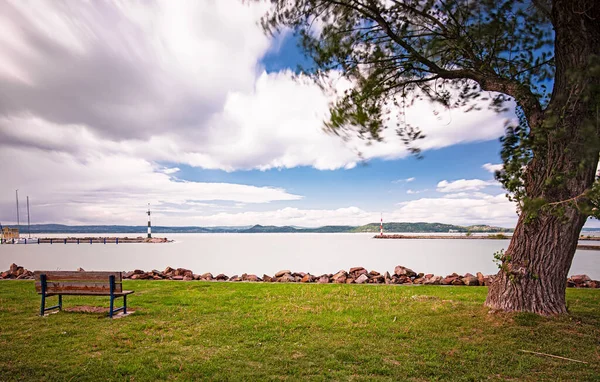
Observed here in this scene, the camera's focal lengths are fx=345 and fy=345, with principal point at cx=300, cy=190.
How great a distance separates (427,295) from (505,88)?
17.0 ft

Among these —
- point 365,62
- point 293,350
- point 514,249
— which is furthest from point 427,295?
point 365,62

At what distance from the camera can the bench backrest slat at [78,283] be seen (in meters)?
6.97

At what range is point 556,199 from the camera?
576 centimetres

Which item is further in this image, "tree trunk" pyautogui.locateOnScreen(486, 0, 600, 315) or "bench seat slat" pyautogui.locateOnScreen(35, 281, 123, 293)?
"bench seat slat" pyautogui.locateOnScreen(35, 281, 123, 293)

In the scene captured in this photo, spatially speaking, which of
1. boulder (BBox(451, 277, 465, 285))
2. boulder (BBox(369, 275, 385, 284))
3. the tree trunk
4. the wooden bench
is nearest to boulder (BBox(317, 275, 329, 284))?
Answer: boulder (BBox(369, 275, 385, 284))

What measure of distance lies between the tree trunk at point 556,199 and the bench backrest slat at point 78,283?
25.0 ft

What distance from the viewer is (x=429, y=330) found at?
19.2 ft

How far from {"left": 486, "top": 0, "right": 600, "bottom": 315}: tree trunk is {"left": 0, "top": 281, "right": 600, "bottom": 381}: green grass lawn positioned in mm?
447

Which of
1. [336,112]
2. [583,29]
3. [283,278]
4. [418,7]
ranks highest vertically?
[418,7]

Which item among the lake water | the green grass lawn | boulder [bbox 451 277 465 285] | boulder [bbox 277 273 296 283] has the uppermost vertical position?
the green grass lawn

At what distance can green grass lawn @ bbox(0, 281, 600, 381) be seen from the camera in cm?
421

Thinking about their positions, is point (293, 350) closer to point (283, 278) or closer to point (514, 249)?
point (514, 249)

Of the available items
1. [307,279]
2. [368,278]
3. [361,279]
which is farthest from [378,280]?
[307,279]

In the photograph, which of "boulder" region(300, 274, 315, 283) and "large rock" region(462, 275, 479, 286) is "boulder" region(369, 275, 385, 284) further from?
"large rock" region(462, 275, 479, 286)
